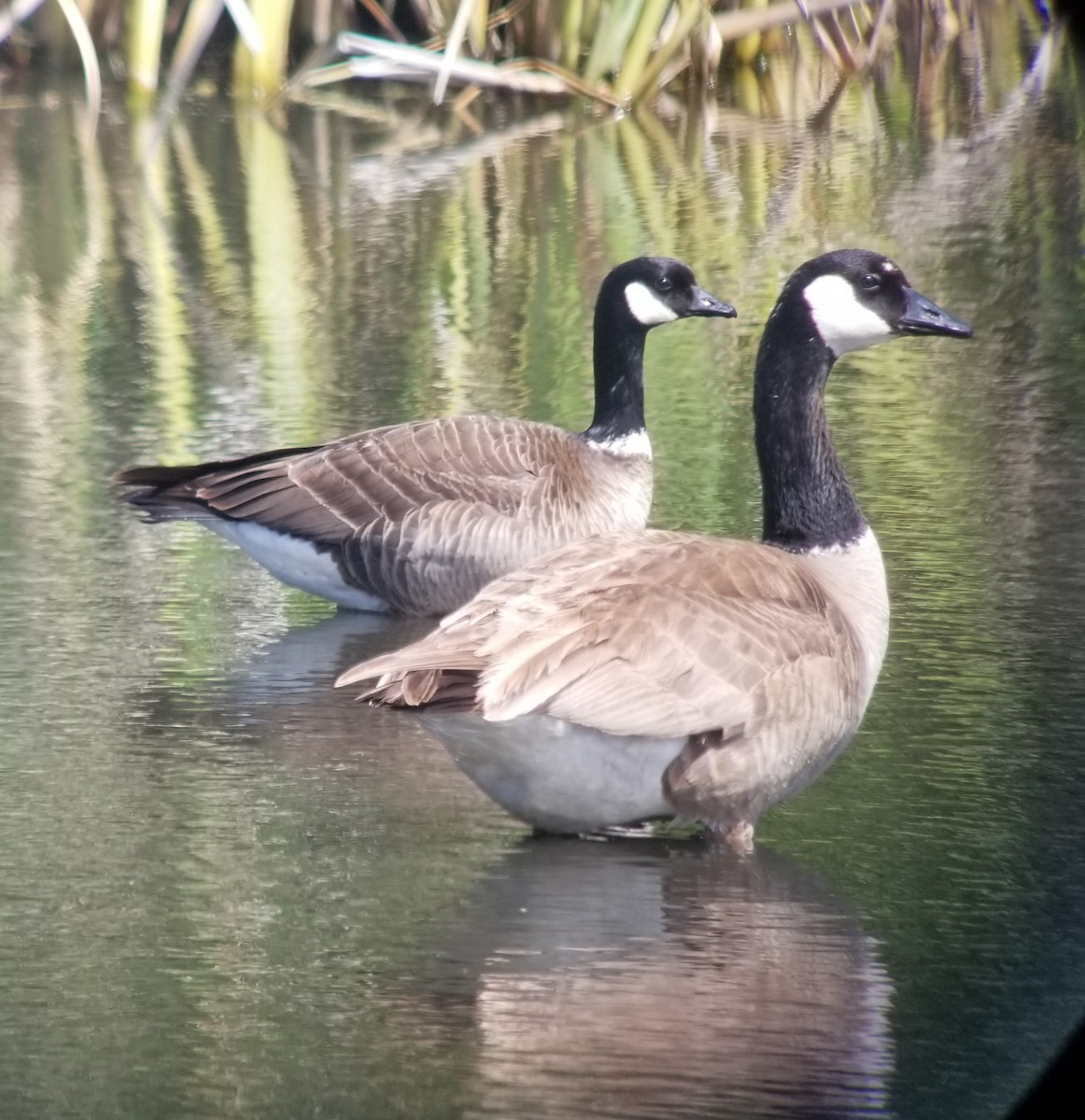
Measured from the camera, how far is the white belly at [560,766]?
14.7ft

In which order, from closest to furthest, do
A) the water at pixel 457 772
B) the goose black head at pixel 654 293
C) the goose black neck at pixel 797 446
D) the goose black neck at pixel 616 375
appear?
1. the water at pixel 457 772
2. the goose black neck at pixel 797 446
3. the goose black neck at pixel 616 375
4. the goose black head at pixel 654 293

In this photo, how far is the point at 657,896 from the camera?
4594 mm

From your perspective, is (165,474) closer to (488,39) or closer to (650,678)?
(650,678)

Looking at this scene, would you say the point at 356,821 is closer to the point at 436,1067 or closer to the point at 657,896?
the point at 657,896

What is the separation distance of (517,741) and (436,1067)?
0.92 meters

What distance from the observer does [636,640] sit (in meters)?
4.65

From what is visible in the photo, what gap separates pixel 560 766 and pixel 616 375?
3411 mm

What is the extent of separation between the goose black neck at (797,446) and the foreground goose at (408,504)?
5.47ft

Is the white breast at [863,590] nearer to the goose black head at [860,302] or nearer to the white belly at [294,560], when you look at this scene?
the goose black head at [860,302]

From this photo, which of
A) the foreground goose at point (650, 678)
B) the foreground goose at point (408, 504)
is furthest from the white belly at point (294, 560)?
the foreground goose at point (650, 678)

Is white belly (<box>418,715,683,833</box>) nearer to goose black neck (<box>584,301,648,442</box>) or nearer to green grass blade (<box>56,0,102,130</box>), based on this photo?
goose black neck (<box>584,301,648,442</box>)

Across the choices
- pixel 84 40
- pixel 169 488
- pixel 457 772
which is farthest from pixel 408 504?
pixel 84 40

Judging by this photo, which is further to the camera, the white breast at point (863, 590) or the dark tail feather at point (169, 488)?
the dark tail feather at point (169, 488)

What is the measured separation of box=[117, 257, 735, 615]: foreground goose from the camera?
278 inches
